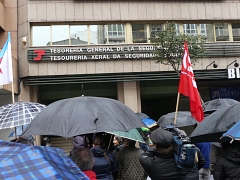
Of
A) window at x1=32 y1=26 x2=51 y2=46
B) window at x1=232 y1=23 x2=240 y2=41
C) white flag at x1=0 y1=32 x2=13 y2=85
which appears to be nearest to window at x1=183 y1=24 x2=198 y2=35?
window at x1=232 y1=23 x2=240 y2=41

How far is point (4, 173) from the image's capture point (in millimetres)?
1622

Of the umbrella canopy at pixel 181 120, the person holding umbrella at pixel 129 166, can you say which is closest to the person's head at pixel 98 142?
the person holding umbrella at pixel 129 166

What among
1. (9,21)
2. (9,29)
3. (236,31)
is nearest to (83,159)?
(9,29)

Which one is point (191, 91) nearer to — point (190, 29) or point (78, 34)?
point (78, 34)

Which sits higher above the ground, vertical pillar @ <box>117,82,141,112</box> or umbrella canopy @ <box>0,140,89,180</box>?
vertical pillar @ <box>117,82,141,112</box>

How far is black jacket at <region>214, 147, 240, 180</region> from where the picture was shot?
4152 mm

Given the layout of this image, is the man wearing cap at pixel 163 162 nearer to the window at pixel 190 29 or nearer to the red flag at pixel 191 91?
the red flag at pixel 191 91

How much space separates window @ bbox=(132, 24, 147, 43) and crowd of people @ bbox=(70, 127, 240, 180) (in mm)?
11490

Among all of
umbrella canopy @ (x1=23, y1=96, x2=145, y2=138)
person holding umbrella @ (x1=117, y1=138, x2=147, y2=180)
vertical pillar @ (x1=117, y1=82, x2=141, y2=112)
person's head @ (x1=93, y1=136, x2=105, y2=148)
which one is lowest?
person holding umbrella @ (x1=117, y1=138, x2=147, y2=180)

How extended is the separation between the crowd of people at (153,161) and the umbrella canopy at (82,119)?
0.29m

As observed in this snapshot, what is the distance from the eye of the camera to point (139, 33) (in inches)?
664

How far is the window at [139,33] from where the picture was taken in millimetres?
16812

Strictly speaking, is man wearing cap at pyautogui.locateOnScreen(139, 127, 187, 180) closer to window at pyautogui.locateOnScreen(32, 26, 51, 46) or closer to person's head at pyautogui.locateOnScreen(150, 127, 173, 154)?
person's head at pyautogui.locateOnScreen(150, 127, 173, 154)

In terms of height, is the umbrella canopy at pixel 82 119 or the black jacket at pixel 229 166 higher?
the umbrella canopy at pixel 82 119
